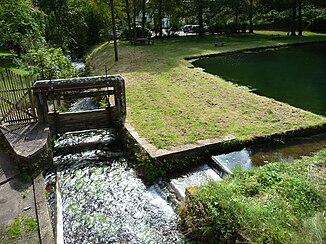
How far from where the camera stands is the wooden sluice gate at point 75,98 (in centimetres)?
836

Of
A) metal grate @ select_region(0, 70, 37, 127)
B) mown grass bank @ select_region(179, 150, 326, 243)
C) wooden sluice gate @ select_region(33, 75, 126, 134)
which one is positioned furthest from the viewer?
wooden sluice gate @ select_region(33, 75, 126, 134)

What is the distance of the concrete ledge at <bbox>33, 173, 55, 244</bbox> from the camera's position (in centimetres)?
480

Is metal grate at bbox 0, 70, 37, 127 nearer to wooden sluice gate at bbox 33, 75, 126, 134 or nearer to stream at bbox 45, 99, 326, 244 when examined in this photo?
wooden sluice gate at bbox 33, 75, 126, 134

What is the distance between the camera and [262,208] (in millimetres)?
4348

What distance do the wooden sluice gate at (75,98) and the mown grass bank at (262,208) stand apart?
14.9 feet

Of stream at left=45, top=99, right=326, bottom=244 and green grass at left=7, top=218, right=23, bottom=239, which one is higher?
green grass at left=7, top=218, right=23, bottom=239

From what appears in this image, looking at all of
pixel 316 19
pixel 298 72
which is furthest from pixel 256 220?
pixel 316 19

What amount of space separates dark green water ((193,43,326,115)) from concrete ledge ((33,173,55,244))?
351 inches

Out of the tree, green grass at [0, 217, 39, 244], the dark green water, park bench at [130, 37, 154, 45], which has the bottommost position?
the dark green water

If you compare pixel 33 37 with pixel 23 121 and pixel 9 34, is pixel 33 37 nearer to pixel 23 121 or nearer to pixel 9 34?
pixel 9 34

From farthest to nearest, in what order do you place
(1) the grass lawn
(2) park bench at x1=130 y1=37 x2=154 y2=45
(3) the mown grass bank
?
(2) park bench at x1=130 y1=37 x2=154 y2=45
(1) the grass lawn
(3) the mown grass bank

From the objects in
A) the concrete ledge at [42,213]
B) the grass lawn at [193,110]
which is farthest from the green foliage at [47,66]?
the concrete ledge at [42,213]

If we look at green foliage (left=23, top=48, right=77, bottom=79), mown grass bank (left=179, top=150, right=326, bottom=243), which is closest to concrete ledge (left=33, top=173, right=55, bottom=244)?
mown grass bank (left=179, top=150, right=326, bottom=243)

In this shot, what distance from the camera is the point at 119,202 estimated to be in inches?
237
